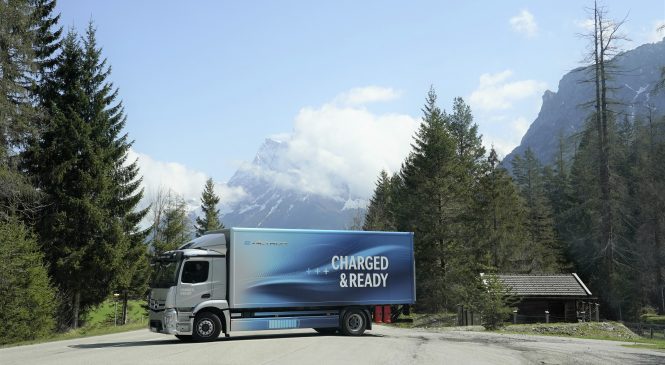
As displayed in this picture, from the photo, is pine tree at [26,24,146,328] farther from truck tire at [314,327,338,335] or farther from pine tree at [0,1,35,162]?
truck tire at [314,327,338,335]

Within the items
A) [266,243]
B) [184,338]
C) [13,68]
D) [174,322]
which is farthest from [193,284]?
[13,68]

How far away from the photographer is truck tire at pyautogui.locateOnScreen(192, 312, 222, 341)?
63.0ft

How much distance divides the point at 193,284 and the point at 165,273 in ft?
3.97

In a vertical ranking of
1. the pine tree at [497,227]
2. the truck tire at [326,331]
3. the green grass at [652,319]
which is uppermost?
the pine tree at [497,227]

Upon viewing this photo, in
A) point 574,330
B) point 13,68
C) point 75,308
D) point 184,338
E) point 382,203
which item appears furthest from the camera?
point 382,203

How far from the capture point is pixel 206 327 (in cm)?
1934

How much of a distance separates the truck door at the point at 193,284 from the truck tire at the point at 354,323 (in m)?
5.05

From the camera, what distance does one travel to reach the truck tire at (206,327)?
755 inches

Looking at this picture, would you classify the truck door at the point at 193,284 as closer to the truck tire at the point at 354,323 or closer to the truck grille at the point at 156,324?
the truck grille at the point at 156,324

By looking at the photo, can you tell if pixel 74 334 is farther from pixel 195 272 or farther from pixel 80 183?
pixel 195 272

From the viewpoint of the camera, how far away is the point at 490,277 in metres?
31.8

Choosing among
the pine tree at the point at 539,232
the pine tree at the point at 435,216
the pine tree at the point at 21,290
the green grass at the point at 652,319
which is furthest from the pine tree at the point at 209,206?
the green grass at the point at 652,319

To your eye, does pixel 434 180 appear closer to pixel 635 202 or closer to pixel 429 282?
pixel 429 282

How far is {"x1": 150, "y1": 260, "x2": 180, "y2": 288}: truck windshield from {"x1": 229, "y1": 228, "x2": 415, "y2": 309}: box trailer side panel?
1.81 metres
